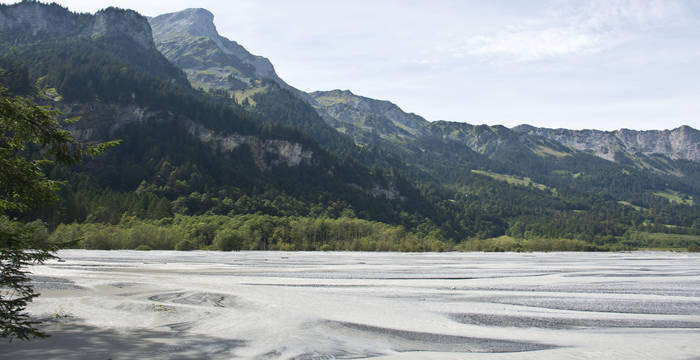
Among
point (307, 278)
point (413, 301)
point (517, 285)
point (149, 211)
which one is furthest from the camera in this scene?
point (149, 211)

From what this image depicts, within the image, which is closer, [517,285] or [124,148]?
[517,285]

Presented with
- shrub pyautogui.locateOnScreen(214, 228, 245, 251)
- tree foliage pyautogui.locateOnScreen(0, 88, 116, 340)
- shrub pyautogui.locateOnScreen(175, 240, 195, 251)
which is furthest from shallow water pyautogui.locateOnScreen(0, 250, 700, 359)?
shrub pyautogui.locateOnScreen(175, 240, 195, 251)

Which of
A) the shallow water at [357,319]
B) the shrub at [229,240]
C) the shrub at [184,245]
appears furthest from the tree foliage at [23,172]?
the shrub at [184,245]

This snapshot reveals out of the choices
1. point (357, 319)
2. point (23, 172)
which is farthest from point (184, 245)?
point (23, 172)

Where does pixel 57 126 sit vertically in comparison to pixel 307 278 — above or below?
above

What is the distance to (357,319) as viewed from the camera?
23719 millimetres

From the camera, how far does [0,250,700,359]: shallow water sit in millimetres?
16922

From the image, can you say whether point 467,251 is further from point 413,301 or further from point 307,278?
point 413,301

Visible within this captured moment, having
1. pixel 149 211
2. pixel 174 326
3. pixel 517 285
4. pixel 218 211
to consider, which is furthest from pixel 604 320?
pixel 218 211

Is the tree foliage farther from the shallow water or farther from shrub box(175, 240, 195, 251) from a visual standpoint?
shrub box(175, 240, 195, 251)

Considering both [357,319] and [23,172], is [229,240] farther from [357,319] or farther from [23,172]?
[23,172]

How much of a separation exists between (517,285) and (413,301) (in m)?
15.1

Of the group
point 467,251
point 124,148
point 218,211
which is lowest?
point 467,251

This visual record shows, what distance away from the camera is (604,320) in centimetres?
2406
